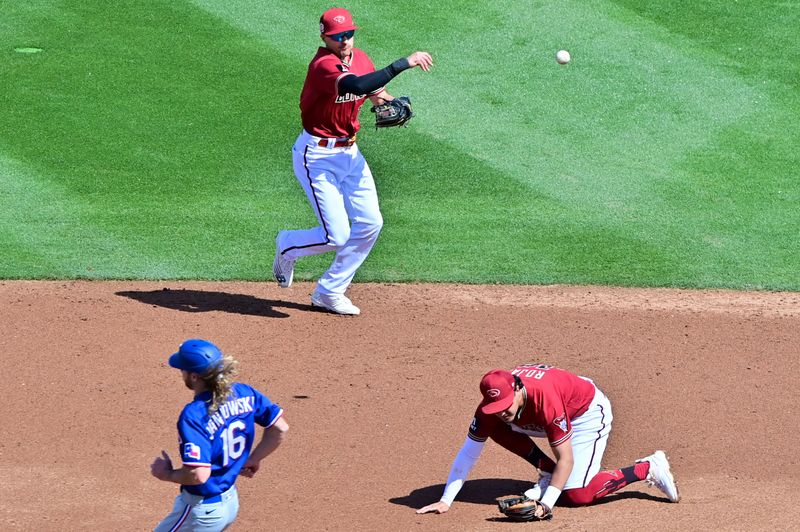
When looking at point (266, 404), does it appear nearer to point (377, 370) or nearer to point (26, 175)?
point (377, 370)

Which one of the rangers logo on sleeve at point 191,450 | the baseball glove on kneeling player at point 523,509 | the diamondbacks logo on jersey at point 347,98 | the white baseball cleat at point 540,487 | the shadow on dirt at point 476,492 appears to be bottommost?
the shadow on dirt at point 476,492

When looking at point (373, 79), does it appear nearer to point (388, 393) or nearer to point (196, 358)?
point (388, 393)

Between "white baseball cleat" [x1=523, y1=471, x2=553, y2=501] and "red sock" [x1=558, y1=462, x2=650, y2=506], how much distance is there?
0.12m

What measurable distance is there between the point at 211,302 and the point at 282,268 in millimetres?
681

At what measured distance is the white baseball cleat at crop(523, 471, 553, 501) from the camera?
639 cm

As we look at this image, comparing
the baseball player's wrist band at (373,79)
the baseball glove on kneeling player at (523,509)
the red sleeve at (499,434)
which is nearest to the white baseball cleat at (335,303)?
the baseball player's wrist band at (373,79)

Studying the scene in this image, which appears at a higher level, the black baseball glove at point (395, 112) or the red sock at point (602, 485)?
the black baseball glove at point (395, 112)

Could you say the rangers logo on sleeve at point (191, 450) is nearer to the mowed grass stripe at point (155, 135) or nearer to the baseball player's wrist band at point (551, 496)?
the baseball player's wrist band at point (551, 496)

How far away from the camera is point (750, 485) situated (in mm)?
6613

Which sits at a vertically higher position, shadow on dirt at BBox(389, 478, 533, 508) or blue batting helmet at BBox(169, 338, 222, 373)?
blue batting helmet at BBox(169, 338, 222, 373)

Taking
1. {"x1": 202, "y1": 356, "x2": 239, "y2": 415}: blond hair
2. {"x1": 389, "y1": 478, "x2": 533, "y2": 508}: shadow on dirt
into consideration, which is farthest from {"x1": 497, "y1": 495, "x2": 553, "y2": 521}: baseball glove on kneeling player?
{"x1": 202, "y1": 356, "x2": 239, "y2": 415}: blond hair

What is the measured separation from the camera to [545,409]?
6.04m

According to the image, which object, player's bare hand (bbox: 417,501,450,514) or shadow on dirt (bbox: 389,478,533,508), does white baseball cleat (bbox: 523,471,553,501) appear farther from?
player's bare hand (bbox: 417,501,450,514)

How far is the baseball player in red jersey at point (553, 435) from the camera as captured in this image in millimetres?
6020
